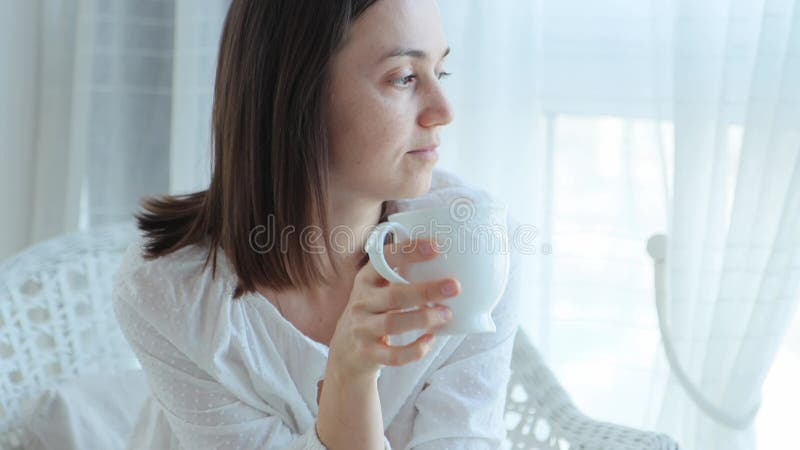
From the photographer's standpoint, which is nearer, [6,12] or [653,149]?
[653,149]

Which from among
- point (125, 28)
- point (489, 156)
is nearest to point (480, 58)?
point (489, 156)

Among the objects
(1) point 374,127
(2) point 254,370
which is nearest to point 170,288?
(2) point 254,370

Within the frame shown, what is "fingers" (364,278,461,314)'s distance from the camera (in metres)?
0.82

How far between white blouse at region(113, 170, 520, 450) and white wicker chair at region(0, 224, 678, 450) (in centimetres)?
15

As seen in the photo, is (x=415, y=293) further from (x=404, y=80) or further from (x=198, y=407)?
(x=198, y=407)

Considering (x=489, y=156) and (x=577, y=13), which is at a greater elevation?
(x=577, y=13)

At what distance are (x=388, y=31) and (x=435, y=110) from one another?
4.0 inches

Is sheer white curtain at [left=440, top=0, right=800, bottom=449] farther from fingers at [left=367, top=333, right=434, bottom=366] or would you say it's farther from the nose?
fingers at [left=367, top=333, right=434, bottom=366]

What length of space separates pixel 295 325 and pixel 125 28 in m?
0.88

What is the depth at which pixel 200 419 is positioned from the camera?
3.82 ft

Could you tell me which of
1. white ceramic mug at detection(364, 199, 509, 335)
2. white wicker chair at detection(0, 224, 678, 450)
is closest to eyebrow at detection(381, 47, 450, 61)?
white ceramic mug at detection(364, 199, 509, 335)

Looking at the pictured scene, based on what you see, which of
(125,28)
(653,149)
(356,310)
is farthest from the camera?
(125,28)

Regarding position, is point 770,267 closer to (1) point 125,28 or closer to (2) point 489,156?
(2) point 489,156

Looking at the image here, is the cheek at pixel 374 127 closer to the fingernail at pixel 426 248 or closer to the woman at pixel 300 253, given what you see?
the woman at pixel 300 253
